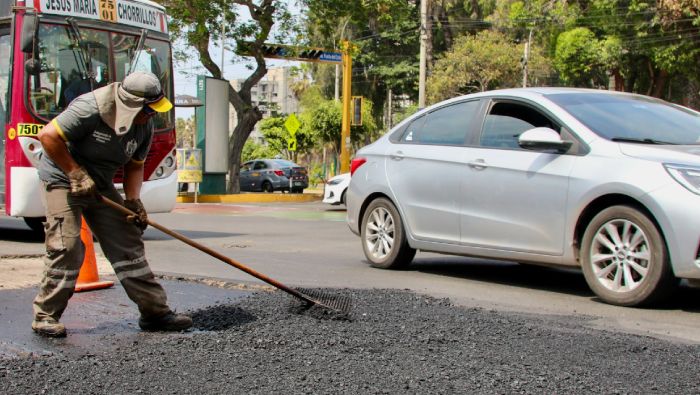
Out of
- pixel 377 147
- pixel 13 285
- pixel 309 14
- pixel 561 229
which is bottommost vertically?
pixel 13 285

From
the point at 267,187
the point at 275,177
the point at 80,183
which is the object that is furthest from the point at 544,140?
the point at 267,187

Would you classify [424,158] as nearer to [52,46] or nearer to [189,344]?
[189,344]

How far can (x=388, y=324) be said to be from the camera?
17.6ft

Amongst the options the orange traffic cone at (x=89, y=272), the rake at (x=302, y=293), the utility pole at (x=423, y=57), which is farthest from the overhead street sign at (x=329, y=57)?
the rake at (x=302, y=293)

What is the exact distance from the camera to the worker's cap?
502 centimetres

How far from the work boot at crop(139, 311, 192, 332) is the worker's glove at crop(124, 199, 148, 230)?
57 centimetres

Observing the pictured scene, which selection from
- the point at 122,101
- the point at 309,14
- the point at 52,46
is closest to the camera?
the point at 122,101

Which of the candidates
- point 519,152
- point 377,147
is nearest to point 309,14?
point 377,147

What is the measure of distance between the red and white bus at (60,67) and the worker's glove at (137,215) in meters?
5.83

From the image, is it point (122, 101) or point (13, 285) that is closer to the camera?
point (122, 101)

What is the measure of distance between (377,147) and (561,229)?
8.50 feet

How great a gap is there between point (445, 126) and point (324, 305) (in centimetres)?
316

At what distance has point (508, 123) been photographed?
7691 millimetres

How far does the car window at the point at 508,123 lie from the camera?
750 centimetres
